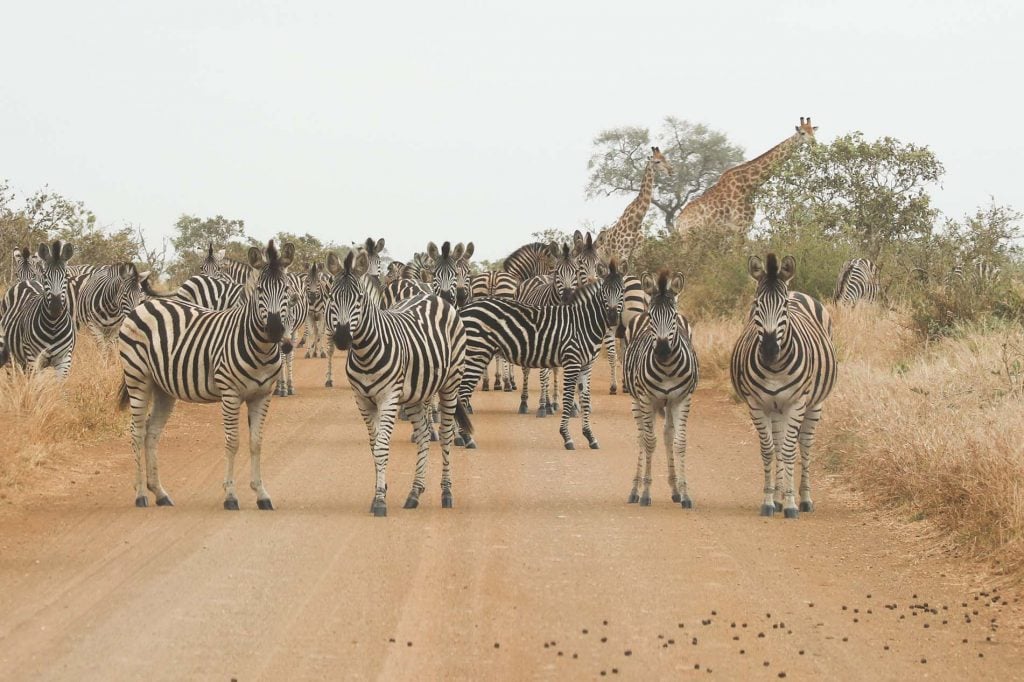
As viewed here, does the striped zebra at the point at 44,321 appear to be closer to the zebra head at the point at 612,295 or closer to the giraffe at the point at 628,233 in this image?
the zebra head at the point at 612,295

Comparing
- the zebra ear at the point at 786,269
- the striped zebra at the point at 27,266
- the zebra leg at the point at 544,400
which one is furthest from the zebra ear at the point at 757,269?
the striped zebra at the point at 27,266

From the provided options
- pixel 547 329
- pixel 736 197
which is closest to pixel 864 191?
pixel 736 197

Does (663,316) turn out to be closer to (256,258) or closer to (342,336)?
(342,336)

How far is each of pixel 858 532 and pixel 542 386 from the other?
8225 millimetres

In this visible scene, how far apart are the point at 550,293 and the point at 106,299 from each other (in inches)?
254

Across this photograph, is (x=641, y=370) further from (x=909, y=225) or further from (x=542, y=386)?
(x=909, y=225)

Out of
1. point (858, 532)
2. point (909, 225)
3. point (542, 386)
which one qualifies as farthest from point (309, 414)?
point (909, 225)

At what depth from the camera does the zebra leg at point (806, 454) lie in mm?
11164

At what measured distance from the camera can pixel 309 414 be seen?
17.9 meters

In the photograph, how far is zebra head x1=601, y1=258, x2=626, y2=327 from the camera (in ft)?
52.9

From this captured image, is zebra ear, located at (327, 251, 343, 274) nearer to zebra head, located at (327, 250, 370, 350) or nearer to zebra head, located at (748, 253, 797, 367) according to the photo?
zebra head, located at (327, 250, 370, 350)

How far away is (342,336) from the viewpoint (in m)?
10.5

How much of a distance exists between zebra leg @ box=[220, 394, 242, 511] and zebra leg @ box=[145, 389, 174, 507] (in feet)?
1.82

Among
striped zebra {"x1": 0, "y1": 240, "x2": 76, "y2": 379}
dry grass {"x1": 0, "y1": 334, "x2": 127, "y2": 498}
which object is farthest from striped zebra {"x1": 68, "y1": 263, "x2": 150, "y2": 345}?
striped zebra {"x1": 0, "y1": 240, "x2": 76, "y2": 379}
